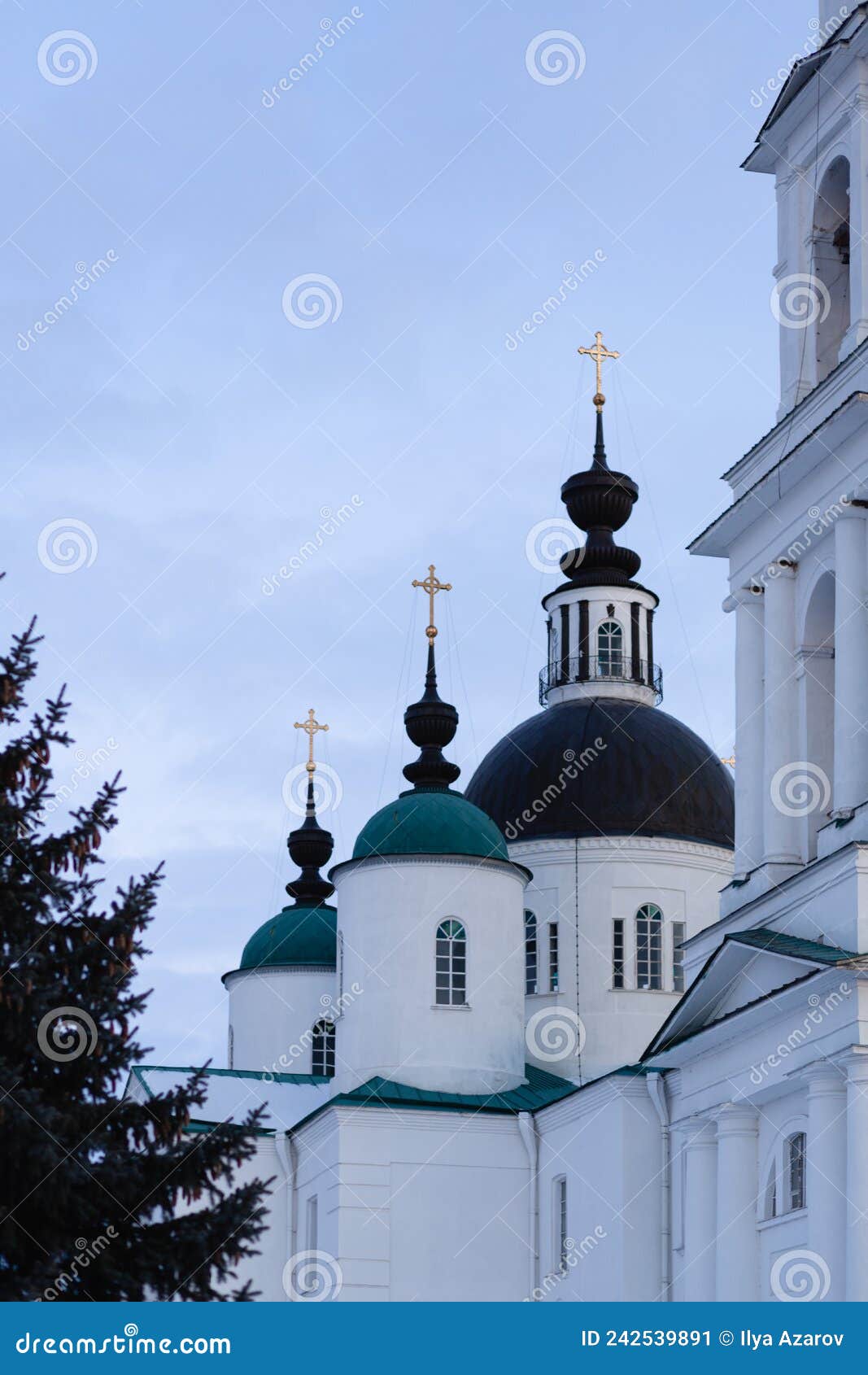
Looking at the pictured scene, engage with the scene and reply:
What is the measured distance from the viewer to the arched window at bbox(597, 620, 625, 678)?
32250 mm

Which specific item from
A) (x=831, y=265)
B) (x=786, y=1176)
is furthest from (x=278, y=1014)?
(x=831, y=265)

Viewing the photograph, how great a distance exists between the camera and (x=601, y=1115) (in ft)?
79.7

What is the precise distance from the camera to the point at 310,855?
37.9 meters

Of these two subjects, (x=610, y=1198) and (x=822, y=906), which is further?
(x=610, y=1198)

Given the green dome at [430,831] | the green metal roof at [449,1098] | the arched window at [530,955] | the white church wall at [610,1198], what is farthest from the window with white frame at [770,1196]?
the arched window at [530,955]

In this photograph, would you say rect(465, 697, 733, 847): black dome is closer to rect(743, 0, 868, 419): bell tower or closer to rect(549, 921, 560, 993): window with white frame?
rect(549, 921, 560, 993): window with white frame

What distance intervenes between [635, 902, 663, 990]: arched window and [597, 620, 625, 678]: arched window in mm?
3771

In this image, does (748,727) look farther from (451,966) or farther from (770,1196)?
(451,966)

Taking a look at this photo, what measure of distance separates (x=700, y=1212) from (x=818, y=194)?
1071cm

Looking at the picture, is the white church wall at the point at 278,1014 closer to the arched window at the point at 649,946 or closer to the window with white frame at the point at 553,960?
the window with white frame at the point at 553,960

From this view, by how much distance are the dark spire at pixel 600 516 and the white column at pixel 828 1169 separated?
46.1 ft
